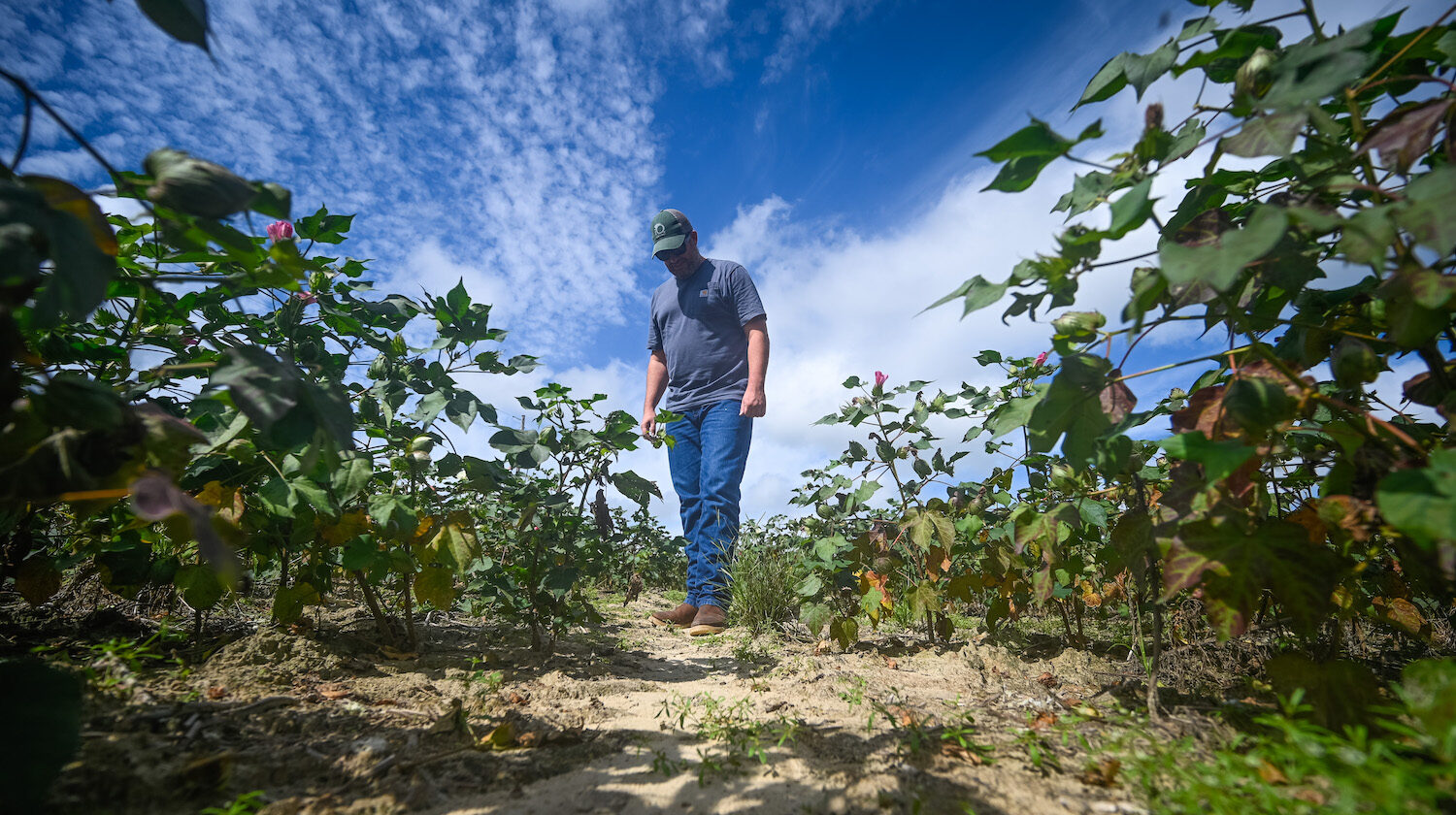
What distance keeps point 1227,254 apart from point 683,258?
355 centimetres

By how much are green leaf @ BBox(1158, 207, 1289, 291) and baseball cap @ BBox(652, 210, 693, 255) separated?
3.43 metres

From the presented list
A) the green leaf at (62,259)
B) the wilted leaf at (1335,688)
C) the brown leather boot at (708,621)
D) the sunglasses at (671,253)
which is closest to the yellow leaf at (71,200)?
the green leaf at (62,259)

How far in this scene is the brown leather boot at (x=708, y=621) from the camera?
11.1 ft

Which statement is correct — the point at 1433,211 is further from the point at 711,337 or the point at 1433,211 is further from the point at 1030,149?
the point at 711,337

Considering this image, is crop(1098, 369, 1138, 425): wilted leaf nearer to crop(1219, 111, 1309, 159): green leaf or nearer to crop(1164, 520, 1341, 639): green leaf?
crop(1164, 520, 1341, 639): green leaf

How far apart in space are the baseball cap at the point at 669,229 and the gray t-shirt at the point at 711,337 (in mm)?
272

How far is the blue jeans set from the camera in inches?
142

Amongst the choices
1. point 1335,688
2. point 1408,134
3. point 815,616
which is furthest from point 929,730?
point 1408,134

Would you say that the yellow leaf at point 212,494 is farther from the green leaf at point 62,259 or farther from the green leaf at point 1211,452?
the green leaf at point 1211,452

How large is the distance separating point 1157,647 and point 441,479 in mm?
2318

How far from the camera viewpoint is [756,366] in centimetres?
383

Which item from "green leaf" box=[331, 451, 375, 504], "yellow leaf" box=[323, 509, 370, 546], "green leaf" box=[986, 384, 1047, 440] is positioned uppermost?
"green leaf" box=[986, 384, 1047, 440]

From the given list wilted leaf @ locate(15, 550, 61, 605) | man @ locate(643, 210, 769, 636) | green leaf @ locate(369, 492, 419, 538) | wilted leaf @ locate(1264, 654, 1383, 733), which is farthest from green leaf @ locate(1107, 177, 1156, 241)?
wilted leaf @ locate(15, 550, 61, 605)

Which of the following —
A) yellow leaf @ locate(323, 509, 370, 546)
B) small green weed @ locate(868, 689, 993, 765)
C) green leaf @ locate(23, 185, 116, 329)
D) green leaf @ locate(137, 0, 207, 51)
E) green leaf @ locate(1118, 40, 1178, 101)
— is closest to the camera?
green leaf @ locate(23, 185, 116, 329)
